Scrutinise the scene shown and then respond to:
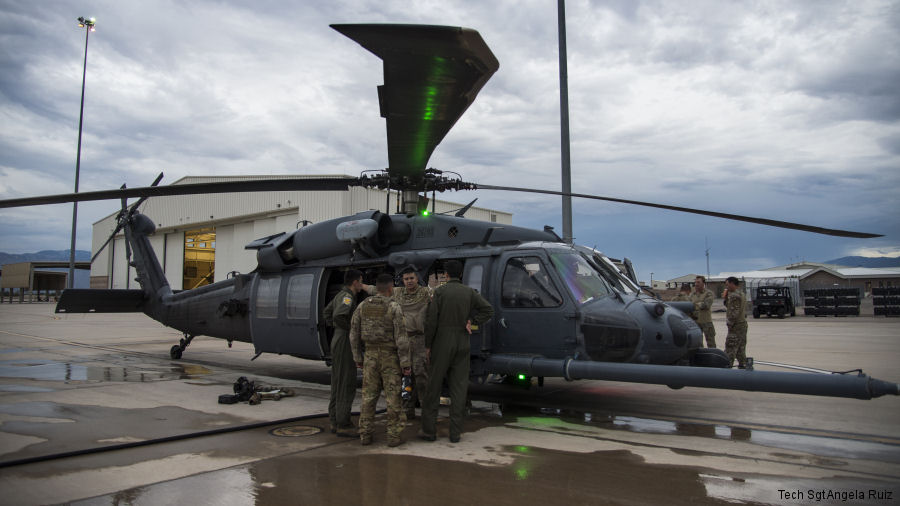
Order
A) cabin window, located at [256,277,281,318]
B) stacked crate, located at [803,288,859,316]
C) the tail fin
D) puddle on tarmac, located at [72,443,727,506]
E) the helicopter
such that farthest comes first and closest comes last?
stacked crate, located at [803,288,859,316] → the tail fin → cabin window, located at [256,277,281,318] → the helicopter → puddle on tarmac, located at [72,443,727,506]

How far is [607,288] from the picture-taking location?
21.2 ft

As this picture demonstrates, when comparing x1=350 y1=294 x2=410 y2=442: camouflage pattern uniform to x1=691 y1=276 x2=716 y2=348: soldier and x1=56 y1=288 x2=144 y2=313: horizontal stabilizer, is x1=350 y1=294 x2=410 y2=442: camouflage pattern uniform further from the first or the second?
x1=56 y1=288 x2=144 y2=313: horizontal stabilizer

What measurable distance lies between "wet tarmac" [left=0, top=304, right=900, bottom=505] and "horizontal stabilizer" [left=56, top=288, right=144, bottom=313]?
289 centimetres

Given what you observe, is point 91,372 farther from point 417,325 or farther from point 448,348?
point 448,348

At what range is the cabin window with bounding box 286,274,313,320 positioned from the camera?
8.30 m

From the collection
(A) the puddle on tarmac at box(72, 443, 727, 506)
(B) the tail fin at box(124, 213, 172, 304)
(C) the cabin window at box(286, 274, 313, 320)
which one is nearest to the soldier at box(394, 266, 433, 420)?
(A) the puddle on tarmac at box(72, 443, 727, 506)

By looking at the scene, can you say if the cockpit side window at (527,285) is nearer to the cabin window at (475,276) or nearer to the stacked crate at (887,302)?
the cabin window at (475,276)

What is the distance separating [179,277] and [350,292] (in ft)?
120

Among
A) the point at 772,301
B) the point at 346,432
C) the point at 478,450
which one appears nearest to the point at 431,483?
the point at 478,450

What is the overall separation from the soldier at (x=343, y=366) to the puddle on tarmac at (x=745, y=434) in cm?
198

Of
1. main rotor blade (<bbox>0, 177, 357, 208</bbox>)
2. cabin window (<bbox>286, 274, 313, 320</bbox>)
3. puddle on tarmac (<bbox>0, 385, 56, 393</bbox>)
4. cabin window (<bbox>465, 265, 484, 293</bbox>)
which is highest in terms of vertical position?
main rotor blade (<bbox>0, 177, 357, 208</bbox>)

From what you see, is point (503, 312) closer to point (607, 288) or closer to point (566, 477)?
point (607, 288)

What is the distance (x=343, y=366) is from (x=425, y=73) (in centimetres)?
312

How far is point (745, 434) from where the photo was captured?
5.54 m
